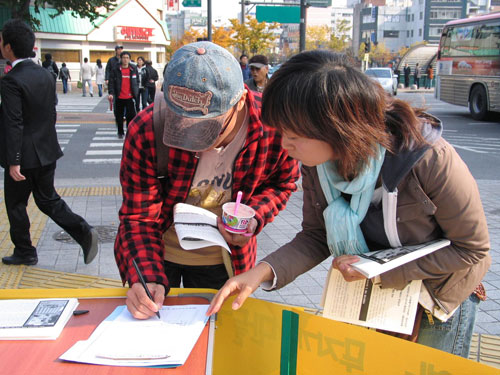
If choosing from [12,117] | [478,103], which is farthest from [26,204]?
[478,103]

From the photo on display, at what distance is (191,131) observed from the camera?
→ 167cm

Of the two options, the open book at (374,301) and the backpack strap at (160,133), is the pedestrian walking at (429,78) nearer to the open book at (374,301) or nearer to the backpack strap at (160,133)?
the backpack strap at (160,133)

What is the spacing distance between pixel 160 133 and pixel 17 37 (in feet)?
9.11

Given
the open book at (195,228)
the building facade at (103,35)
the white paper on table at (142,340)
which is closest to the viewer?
the white paper on table at (142,340)

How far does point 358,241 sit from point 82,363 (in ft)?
2.92

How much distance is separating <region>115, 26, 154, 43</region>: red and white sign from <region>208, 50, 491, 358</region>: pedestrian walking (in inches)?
1595

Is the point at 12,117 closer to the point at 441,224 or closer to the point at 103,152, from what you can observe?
the point at 441,224

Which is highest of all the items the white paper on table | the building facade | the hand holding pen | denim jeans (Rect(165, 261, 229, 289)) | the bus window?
the building facade

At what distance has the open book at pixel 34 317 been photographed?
5.15ft

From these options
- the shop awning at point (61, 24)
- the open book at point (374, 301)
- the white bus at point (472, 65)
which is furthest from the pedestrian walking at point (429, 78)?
the open book at point (374, 301)

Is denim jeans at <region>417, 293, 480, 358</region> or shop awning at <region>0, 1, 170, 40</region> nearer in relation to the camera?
denim jeans at <region>417, 293, 480, 358</region>

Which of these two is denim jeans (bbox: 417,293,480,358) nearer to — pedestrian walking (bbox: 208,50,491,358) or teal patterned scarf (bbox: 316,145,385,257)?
pedestrian walking (bbox: 208,50,491,358)

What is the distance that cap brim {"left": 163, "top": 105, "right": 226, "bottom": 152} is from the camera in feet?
5.46

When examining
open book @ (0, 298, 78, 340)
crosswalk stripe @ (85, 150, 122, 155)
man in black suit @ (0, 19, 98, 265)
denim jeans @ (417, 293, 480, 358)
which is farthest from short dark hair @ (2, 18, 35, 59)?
crosswalk stripe @ (85, 150, 122, 155)
